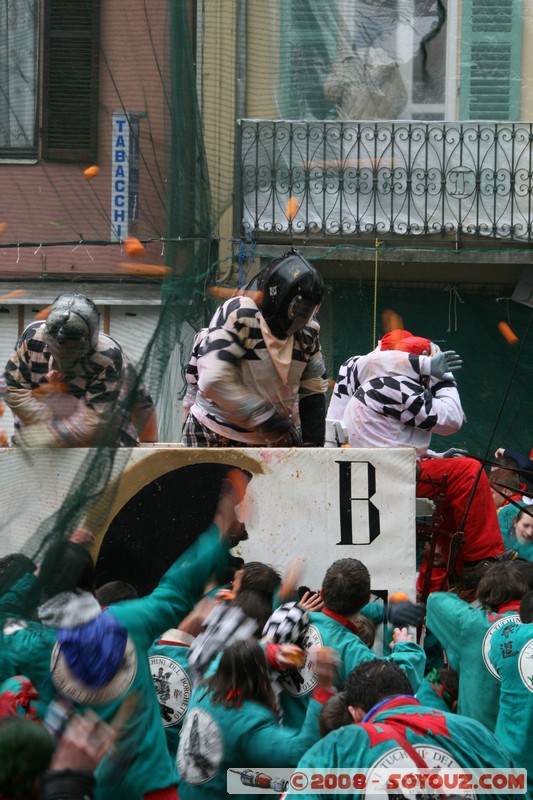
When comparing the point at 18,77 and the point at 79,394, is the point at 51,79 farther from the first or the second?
the point at 79,394

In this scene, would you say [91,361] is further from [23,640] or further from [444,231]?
[444,231]

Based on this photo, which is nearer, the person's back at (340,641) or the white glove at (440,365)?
the person's back at (340,641)

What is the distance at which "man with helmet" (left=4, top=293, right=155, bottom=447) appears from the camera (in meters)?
3.98

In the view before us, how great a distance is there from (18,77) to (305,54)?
3953mm

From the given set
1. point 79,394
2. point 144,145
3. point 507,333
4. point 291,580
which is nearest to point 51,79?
point 144,145

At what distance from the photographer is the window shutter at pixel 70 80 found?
542cm

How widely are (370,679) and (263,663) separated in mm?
388

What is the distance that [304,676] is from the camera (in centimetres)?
399

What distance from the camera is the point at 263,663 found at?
3.49 m

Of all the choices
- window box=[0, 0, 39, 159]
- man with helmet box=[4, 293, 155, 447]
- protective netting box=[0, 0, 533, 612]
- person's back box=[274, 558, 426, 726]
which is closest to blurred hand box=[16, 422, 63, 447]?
man with helmet box=[4, 293, 155, 447]

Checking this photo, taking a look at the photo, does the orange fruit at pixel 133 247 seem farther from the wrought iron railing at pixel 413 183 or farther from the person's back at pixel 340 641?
the wrought iron railing at pixel 413 183

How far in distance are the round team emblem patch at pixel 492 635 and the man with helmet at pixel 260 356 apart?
1.51 m

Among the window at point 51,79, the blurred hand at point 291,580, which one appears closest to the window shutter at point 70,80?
the window at point 51,79

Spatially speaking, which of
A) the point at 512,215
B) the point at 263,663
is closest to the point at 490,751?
the point at 263,663
